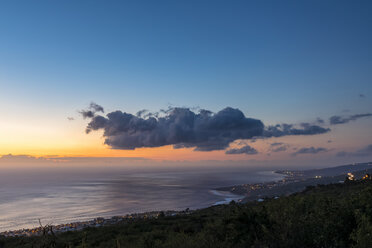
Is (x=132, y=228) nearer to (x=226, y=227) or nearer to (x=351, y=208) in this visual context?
(x=226, y=227)

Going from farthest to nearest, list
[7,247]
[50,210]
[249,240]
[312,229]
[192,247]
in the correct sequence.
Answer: [50,210] < [7,247] < [249,240] < [312,229] < [192,247]

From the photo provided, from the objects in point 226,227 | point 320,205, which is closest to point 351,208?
point 320,205

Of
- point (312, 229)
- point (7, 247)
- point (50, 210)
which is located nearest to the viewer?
point (312, 229)

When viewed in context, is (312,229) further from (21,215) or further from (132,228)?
(21,215)

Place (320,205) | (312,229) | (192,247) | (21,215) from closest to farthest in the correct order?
(192,247), (312,229), (320,205), (21,215)

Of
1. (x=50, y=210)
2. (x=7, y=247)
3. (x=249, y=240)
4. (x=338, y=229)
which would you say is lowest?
(x=50, y=210)

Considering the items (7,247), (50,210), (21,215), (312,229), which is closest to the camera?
(312,229)

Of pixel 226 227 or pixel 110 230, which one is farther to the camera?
pixel 110 230

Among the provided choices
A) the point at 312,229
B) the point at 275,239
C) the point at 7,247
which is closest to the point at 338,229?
the point at 312,229

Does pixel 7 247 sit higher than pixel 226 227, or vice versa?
pixel 226 227
